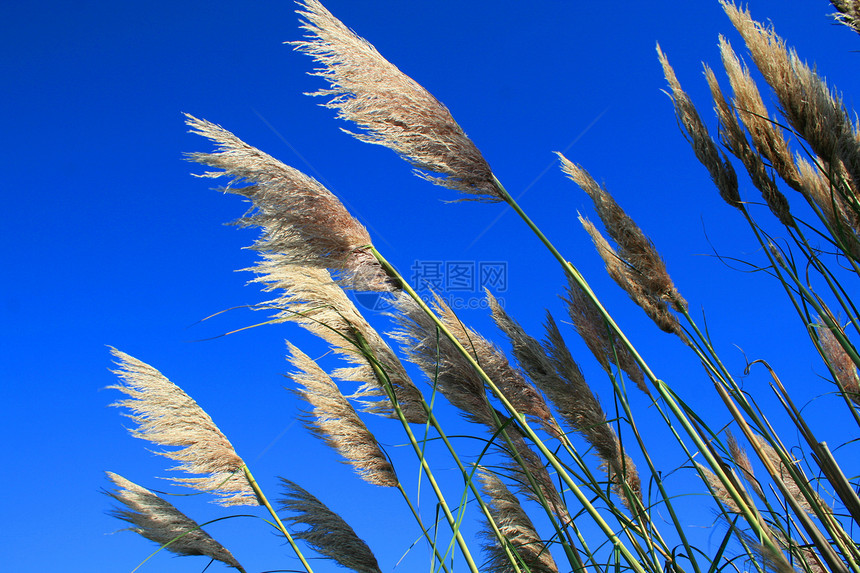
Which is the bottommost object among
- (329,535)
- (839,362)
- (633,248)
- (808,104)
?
(329,535)

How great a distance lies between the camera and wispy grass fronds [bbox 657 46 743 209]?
7.98 ft

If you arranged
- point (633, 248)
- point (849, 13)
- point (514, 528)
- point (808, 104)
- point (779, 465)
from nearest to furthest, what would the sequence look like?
point (849, 13) → point (808, 104) → point (633, 248) → point (779, 465) → point (514, 528)

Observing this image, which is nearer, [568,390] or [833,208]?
[833,208]

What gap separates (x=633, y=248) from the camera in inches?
101

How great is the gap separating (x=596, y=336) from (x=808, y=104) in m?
1.24

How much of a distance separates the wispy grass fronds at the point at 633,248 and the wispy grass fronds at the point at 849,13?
1.01m

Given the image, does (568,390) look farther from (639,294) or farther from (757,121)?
(757,121)

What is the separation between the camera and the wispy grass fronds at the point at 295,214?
191 centimetres

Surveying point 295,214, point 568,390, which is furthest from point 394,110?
point 568,390

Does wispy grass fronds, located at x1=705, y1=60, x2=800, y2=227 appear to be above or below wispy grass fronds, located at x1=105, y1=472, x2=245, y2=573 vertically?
above

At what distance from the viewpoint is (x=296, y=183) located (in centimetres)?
190

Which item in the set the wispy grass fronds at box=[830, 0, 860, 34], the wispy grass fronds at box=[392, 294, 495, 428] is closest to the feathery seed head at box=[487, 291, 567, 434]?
the wispy grass fronds at box=[392, 294, 495, 428]

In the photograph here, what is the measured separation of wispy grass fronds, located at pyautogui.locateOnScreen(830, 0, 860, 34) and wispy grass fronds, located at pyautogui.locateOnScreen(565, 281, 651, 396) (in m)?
1.36

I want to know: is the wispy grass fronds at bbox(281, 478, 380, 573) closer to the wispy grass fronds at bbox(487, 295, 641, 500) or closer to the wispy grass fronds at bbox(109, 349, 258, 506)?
the wispy grass fronds at bbox(109, 349, 258, 506)
